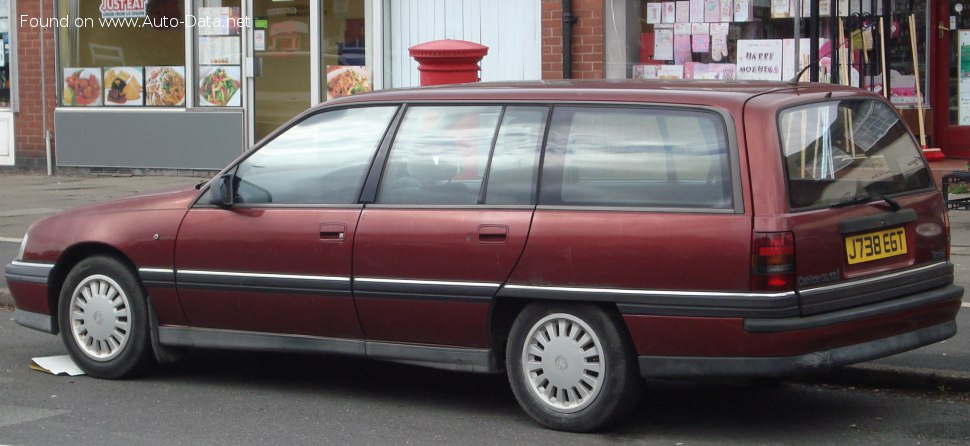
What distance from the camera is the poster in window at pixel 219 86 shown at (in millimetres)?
17250

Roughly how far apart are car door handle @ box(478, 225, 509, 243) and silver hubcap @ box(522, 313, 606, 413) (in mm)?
392

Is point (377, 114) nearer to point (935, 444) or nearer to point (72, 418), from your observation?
point (72, 418)

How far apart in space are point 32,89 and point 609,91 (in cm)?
1481

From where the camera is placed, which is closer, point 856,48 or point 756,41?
point 856,48

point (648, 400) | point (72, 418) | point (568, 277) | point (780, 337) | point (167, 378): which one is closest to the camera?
point (780, 337)

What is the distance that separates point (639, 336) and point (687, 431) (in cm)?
61

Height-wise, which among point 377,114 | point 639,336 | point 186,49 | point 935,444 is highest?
point 186,49

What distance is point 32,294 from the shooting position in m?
7.10

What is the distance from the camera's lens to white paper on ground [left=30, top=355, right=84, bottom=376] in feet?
23.2

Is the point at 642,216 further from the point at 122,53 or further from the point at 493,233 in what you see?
the point at 122,53

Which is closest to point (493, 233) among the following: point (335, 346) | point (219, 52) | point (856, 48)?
point (335, 346)

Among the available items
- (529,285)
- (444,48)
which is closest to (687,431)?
(529,285)

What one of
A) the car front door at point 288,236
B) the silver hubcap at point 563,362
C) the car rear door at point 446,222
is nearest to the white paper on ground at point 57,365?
the car front door at point 288,236

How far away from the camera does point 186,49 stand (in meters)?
17.5
